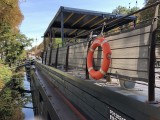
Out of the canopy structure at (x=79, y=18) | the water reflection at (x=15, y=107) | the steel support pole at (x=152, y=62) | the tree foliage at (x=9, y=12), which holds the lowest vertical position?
the water reflection at (x=15, y=107)

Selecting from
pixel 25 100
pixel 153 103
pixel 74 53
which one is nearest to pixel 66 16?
pixel 74 53

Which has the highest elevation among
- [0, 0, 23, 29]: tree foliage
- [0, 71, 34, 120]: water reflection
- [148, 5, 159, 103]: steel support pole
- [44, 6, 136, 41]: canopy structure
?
[0, 0, 23, 29]: tree foliage

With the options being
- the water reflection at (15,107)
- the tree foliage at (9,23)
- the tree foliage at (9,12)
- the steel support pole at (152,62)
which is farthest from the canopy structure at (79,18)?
the steel support pole at (152,62)

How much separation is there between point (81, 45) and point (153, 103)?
12.9ft

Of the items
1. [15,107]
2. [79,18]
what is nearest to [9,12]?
[15,107]

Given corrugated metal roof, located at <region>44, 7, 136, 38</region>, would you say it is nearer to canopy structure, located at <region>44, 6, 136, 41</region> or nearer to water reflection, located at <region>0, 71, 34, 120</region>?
canopy structure, located at <region>44, 6, 136, 41</region>

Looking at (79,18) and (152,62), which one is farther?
(79,18)

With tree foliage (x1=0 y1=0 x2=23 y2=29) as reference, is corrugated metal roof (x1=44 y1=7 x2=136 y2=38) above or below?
below

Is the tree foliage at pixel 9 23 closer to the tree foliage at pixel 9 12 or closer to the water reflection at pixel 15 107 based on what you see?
the tree foliage at pixel 9 12

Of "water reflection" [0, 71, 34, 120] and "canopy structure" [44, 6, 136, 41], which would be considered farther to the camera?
"water reflection" [0, 71, 34, 120]

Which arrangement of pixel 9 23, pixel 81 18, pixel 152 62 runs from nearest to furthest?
pixel 152 62 → pixel 81 18 → pixel 9 23

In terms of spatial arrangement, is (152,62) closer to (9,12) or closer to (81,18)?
(81,18)

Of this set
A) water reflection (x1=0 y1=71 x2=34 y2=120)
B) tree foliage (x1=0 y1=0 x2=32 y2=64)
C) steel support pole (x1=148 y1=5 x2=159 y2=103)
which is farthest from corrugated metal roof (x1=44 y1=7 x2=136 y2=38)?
steel support pole (x1=148 y1=5 x2=159 y2=103)

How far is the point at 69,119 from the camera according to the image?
5.19m
